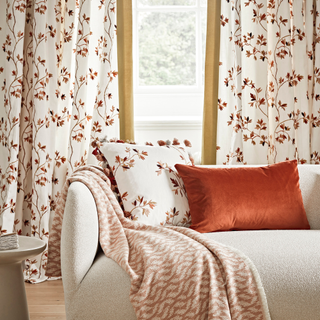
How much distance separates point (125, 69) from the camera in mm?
2578

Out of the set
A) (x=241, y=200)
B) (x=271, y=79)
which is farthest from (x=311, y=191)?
(x=271, y=79)

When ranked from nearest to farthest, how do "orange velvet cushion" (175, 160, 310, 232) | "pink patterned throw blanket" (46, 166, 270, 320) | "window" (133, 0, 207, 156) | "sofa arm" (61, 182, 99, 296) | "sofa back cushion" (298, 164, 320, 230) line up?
1. "pink patterned throw blanket" (46, 166, 270, 320)
2. "sofa arm" (61, 182, 99, 296)
3. "orange velvet cushion" (175, 160, 310, 232)
4. "sofa back cushion" (298, 164, 320, 230)
5. "window" (133, 0, 207, 156)

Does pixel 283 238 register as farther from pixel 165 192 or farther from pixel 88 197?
pixel 88 197

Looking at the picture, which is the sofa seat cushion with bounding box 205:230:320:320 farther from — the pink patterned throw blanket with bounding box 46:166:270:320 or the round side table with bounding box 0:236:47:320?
the round side table with bounding box 0:236:47:320

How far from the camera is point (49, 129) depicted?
2.48 m

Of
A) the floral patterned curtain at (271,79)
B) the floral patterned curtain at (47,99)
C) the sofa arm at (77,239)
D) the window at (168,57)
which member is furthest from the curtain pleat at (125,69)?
the sofa arm at (77,239)

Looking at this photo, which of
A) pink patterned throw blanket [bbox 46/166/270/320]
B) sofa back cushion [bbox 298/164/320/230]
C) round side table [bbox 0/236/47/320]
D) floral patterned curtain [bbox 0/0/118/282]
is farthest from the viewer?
floral patterned curtain [bbox 0/0/118/282]

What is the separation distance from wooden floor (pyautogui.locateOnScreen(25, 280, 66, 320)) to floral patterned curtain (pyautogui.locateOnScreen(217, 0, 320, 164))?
1.41m

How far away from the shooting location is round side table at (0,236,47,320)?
1.43 m

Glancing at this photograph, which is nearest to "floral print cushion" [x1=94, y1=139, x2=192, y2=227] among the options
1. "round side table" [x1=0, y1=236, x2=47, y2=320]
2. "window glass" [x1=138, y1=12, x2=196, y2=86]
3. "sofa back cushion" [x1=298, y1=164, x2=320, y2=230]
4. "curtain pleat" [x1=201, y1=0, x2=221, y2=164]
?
"round side table" [x1=0, y1=236, x2=47, y2=320]

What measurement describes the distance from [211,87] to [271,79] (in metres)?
0.42

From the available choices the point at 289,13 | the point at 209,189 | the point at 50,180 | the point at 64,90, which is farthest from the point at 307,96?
the point at 50,180

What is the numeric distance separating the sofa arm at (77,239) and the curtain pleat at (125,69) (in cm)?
122

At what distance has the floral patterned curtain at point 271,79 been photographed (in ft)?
8.17
